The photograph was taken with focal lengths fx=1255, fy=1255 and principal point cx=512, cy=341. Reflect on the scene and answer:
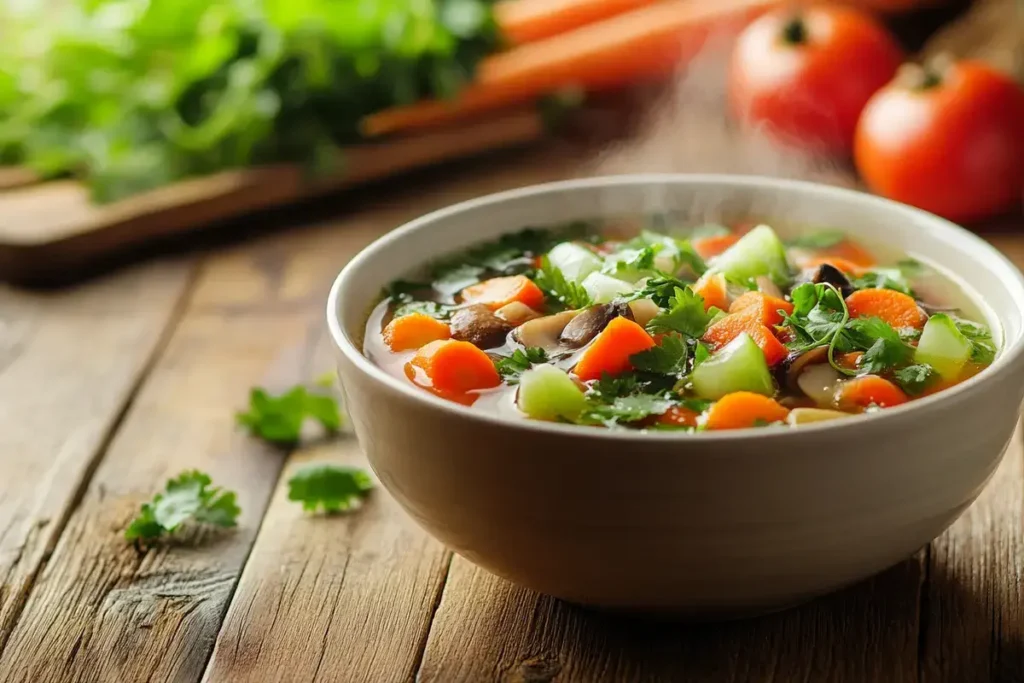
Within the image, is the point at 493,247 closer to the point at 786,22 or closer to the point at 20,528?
the point at 20,528

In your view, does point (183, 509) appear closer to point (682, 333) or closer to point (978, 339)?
point (682, 333)

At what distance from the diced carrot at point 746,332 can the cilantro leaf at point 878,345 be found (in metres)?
0.13

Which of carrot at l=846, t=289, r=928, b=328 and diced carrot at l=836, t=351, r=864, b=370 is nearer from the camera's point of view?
diced carrot at l=836, t=351, r=864, b=370

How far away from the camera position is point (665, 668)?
82.0 inches

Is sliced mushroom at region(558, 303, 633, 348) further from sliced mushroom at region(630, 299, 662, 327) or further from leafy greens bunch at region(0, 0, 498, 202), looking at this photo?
leafy greens bunch at region(0, 0, 498, 202)

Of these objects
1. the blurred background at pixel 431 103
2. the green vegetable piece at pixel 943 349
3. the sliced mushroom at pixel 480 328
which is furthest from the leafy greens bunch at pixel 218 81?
the green vegetable piece at pixel 943 349

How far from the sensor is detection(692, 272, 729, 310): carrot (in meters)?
2.38

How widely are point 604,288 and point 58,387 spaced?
5.41ft

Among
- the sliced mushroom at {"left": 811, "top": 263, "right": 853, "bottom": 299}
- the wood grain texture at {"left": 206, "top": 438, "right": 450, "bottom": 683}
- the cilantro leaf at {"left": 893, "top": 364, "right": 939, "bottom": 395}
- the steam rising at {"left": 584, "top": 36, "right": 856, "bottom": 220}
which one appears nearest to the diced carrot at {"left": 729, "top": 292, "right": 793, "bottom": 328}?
the sliced mushroom at {"left": 811, "top": 263, "right": 853, "bottom": 299}

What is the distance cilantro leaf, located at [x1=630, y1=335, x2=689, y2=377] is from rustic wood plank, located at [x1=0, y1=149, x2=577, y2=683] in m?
0.62

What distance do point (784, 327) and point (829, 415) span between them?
1.03ft

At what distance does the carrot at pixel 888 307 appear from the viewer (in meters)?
2.37

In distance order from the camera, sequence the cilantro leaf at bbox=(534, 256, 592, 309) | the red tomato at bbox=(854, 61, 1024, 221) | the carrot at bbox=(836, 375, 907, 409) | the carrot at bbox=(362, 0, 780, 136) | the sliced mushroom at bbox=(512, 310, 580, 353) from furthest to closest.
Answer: the carrot at bbox=(362, 0, 780, 136) → the red tomato at bbox=(854, 61, 1024, 221) → the cilantro leaf at bbox=(534, 256, 592, 309) → the sliced mushroom at bbox=(512, 310, 580, 353) → the carrot at bbox=(836, 375, 907, 409)

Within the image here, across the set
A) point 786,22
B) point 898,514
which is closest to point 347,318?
point 898,514
